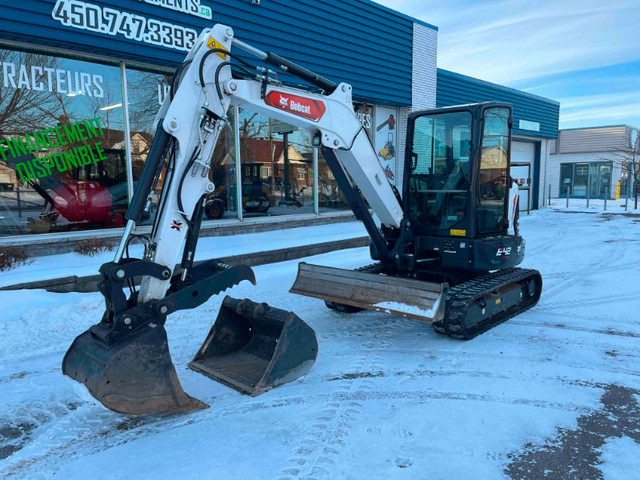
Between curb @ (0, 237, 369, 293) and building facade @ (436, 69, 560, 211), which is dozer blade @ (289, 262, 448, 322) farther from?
building facade @ (436, 69, 560, 211)

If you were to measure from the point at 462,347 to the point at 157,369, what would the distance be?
3.07m

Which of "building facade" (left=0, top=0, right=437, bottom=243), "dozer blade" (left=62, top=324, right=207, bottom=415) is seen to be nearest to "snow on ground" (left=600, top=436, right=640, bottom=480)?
"dozer blade" (left=62, top=324, right=207, bottom=415)

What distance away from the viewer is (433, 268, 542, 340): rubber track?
4730mm

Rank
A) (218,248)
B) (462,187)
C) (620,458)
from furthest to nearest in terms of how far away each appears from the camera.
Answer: (218,248), (462,187), (620,458)

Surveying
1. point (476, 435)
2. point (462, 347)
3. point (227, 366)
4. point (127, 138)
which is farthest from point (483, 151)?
point (127, 138)

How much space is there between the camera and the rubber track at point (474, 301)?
4.73 metres

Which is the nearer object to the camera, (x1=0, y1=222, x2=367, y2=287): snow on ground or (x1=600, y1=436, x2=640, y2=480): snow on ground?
(x1=600, y1=436, x2=640, y2=480): snow on ground

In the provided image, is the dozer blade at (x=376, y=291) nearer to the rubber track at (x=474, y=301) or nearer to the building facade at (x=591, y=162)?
the rubber track at (x=474, y=301)

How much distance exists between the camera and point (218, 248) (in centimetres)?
906

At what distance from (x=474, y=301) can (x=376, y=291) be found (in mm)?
1071

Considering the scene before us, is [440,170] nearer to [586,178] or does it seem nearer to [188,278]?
[188,278]

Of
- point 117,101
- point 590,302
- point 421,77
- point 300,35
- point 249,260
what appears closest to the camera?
point 590,302

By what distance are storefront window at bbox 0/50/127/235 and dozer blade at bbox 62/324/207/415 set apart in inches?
233

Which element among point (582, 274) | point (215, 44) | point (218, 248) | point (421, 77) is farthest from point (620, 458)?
point (421, 77)
